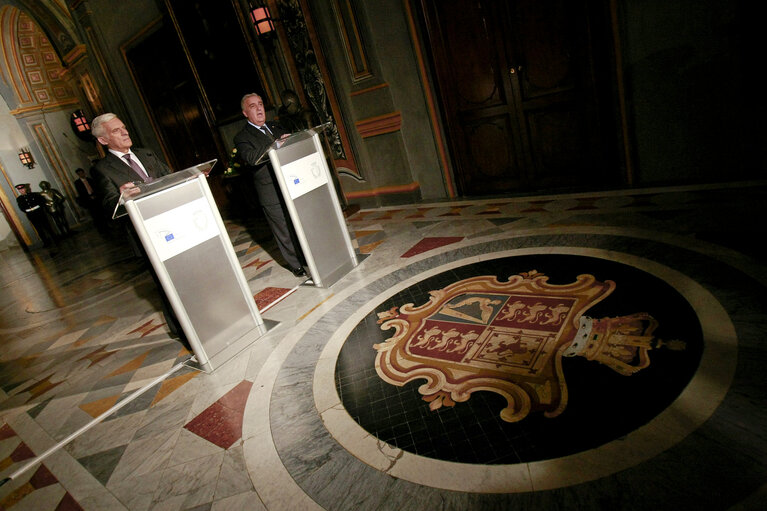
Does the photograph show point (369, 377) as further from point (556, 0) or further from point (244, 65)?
point (244, 65)

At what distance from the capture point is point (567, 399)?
157 cm

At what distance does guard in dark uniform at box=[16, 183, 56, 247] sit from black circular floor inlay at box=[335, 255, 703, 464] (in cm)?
1176

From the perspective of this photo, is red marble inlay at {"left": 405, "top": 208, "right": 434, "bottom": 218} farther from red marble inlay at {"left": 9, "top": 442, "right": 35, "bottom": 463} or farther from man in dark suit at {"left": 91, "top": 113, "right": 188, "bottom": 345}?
red marble inlay at {"left": 9, "top": 442, "right": 35, "bottom": 463}

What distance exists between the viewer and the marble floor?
133 cm

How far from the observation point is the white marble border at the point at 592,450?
1296 mm

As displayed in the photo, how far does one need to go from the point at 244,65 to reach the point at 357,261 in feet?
12.9

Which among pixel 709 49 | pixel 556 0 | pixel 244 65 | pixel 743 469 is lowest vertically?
pixel 743 469

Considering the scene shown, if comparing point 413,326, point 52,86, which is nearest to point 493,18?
point 413,326

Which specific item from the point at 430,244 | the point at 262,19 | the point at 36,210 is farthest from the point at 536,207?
the point at 36,210

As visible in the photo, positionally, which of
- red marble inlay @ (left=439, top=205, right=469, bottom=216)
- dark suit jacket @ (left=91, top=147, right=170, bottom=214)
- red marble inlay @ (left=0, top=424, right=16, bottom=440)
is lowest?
red marble inlay @ (left=0, top=424, right=16, bottom=440)

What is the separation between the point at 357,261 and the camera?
11.8 feet

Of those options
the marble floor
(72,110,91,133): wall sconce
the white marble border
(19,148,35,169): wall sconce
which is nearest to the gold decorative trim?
the marble floor

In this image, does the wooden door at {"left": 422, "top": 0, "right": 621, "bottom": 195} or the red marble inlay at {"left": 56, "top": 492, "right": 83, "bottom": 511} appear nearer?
the red marble inlay at {"left": 56, "top": 492, "right": 83, "bottom": 511}

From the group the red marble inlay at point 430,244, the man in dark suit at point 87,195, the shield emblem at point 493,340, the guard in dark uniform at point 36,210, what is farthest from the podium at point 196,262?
the guard in dark uniform at point 36,210
